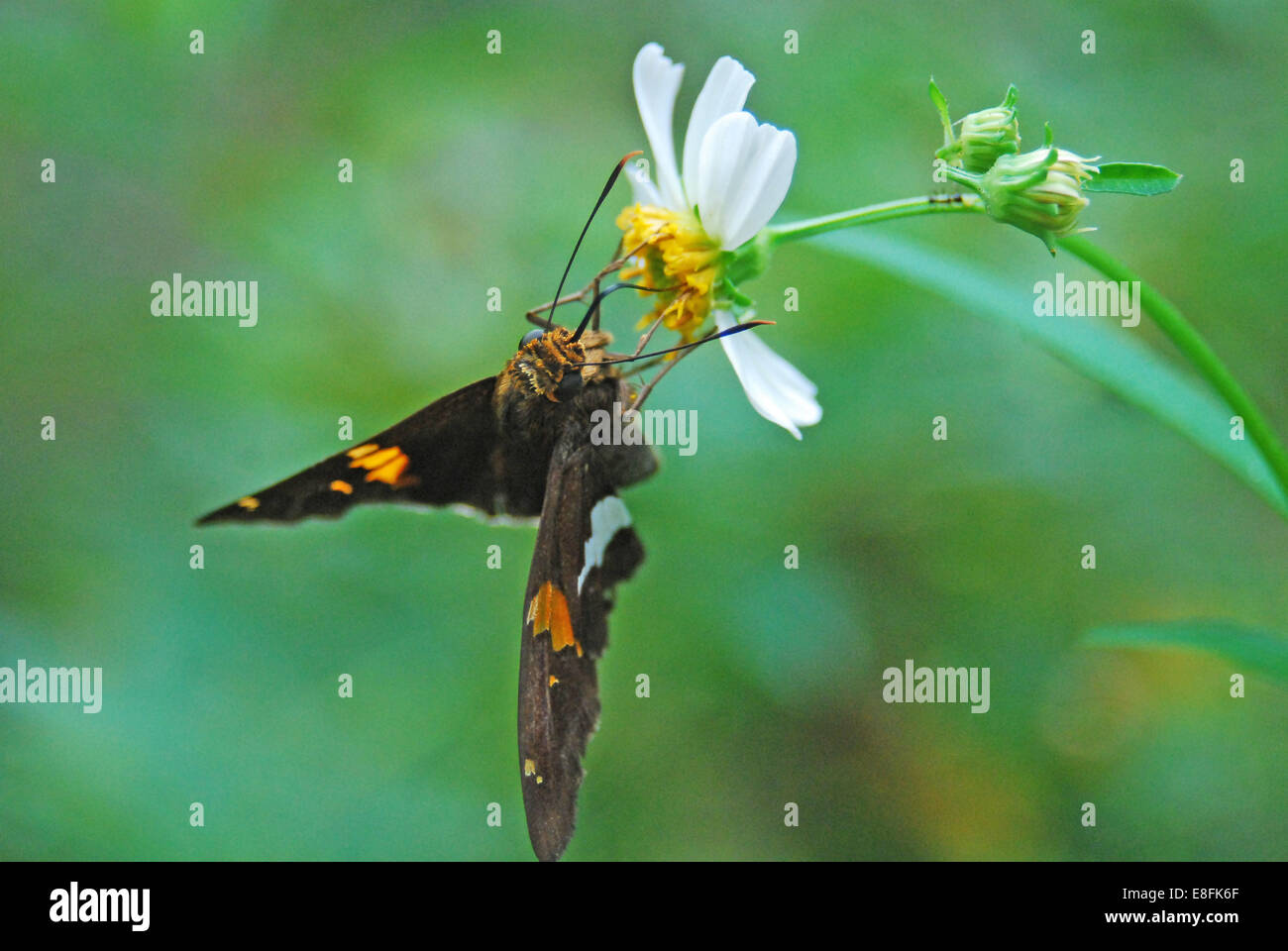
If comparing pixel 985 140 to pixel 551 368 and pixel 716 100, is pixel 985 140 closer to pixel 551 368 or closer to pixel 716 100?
pixel 716 100

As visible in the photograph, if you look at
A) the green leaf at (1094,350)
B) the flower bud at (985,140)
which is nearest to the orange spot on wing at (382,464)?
the green leaf at (1094,350)

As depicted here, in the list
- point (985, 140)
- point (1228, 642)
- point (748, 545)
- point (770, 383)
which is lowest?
point (1228, 642)

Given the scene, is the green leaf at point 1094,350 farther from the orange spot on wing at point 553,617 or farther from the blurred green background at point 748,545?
the orange spot on wing at point 553,617

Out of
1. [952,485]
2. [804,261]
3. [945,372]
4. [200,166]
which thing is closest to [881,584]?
[952,485]

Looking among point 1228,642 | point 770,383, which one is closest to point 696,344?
point 770,383

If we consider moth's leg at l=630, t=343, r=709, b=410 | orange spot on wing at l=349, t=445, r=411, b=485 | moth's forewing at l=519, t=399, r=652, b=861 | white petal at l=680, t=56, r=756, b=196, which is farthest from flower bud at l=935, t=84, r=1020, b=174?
orange spot on wing at l=349, t=445, r=411, b=485
